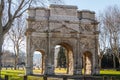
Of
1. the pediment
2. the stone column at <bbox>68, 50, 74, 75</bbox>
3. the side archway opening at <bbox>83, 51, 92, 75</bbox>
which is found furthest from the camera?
the side archway opening at <bbox>83, 51, 92, 75</bbox>

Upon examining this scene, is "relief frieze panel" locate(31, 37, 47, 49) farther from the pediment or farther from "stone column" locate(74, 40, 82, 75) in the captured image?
"stone column" locate(74, 40, 82, 75)

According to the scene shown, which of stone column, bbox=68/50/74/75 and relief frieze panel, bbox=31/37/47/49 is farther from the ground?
relief frieze panel, bbox=31/37/47/49

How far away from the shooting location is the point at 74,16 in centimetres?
4506

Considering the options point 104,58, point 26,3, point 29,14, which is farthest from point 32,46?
point 104,58

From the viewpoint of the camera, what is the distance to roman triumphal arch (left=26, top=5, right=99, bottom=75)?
1678 inches

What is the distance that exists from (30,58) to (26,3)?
64.5ft

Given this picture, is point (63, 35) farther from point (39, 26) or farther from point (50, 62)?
point (50, 62)

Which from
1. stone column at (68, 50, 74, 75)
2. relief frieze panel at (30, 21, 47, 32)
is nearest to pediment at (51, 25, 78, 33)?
relief frieze panel at (30, 21, 47, 32)

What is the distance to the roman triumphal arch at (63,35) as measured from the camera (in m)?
42.6

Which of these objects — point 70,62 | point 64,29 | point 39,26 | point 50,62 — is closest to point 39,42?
point 39,26

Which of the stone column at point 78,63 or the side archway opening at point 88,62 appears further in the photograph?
the side archway opening at point 88,62

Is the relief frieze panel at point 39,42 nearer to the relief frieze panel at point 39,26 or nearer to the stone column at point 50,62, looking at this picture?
the stone column at point 50,62

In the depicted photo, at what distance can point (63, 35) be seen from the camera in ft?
143

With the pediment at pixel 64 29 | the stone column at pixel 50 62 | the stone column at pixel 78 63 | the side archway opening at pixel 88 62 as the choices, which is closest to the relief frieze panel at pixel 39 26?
the pediment at pixel 64 29
